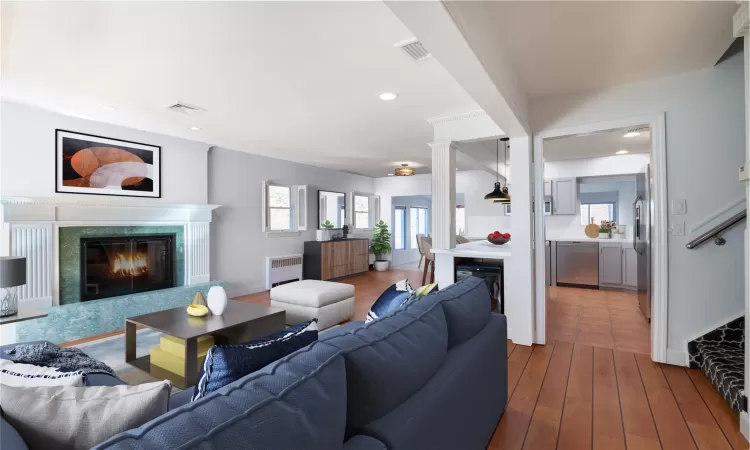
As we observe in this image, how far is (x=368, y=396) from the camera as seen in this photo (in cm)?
106

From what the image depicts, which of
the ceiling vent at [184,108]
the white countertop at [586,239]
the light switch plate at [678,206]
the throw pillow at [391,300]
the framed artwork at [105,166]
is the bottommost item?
the throw pillow at [391,300]

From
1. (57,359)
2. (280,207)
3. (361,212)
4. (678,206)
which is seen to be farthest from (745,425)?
(361,212)

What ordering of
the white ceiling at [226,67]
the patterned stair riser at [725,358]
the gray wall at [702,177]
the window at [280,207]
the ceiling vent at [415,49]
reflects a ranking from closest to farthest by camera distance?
the white ceiling at [226,67]
the patterned stair riser at [725,358]
the ceiling vent at [415,49]
the gray wall at [702,177]
the window at [280,207]

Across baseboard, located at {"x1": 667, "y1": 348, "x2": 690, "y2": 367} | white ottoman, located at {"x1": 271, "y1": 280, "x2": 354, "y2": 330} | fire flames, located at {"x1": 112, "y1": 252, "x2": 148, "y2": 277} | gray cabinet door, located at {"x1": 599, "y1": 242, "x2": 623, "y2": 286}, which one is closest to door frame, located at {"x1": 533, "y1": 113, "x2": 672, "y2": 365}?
baseboard, located at {"x1": 667, "y1": 348, "x2": 690, "y2": 367}

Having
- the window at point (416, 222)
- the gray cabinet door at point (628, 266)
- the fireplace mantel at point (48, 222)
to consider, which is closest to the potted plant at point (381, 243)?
the window at point (416, 222)

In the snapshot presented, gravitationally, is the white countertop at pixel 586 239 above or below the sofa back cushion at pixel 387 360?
above

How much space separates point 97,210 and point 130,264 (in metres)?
0.77

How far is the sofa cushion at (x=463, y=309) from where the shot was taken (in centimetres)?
168

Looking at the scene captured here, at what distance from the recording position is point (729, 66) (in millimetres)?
2795

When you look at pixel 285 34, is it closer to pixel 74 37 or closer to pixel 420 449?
pixel 74 37

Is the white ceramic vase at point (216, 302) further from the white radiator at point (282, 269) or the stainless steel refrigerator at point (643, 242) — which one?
the stainless steel refrigerator at point (643, 242)

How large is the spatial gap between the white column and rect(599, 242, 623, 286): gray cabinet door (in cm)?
364

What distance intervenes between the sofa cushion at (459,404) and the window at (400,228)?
8.09 meters

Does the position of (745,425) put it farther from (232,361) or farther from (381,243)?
(381,243)
